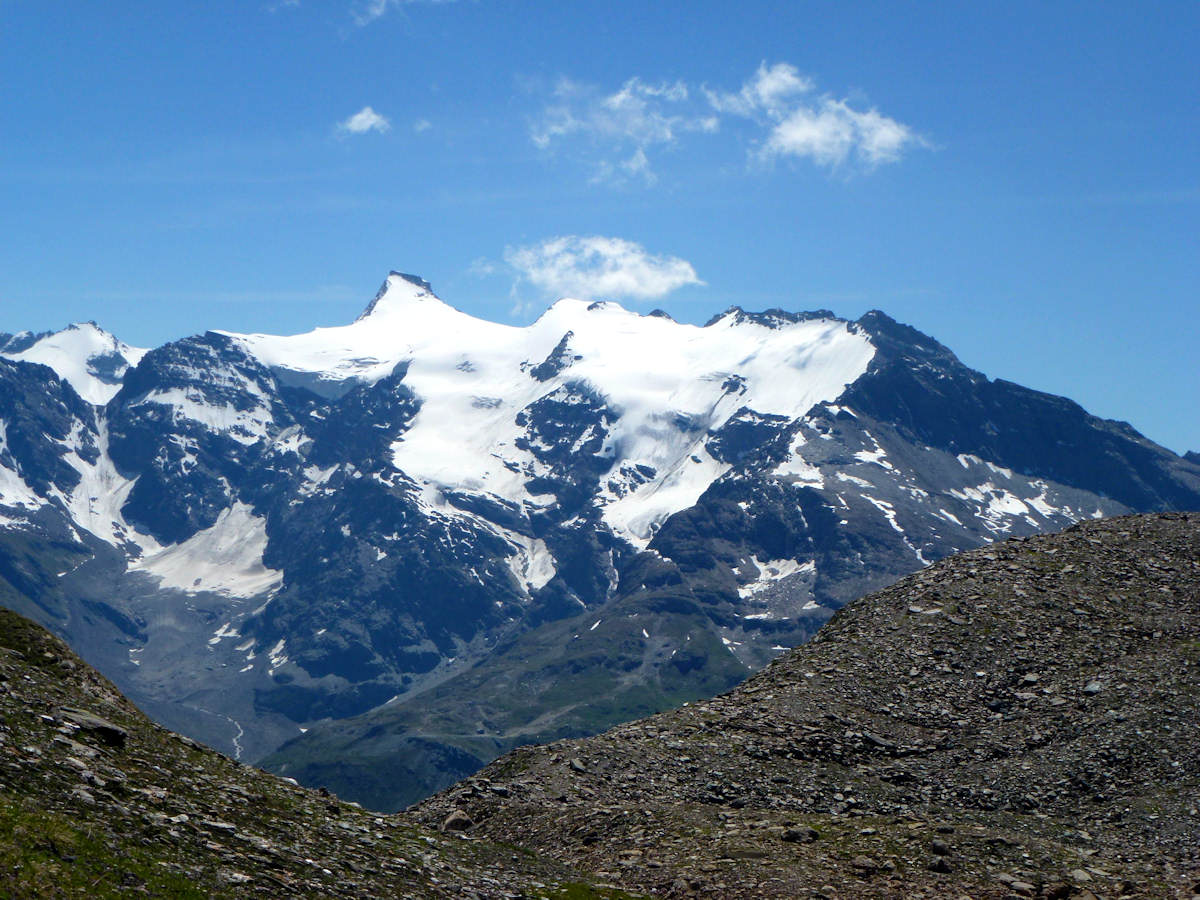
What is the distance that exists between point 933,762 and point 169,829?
29.3 m

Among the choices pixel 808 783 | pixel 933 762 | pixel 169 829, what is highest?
pixel 933 762

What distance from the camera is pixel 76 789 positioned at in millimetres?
28781

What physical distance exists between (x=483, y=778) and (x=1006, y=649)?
23233mm

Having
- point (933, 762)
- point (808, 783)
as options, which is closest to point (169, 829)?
point (808, 783)

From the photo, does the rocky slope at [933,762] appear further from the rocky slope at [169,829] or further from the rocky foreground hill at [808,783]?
Result: the rocky slope at [169,829]

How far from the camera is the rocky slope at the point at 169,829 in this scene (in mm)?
25656

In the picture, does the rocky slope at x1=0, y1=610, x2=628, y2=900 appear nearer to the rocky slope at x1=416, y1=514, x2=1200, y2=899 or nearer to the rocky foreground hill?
the rocky foreground hill

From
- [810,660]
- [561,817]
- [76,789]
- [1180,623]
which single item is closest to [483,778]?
[561,817]

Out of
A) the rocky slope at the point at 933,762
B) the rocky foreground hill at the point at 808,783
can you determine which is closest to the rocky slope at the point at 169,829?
the rocky foreground hill at the point at 808,783

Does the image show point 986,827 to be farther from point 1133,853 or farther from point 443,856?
point 443,856

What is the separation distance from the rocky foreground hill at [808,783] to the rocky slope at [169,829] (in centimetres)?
9

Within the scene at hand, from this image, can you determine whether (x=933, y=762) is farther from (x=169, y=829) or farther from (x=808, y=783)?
(x=169, y=829)

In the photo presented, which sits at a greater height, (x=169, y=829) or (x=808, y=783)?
(x=808, y=783)

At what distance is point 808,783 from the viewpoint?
45094mm
